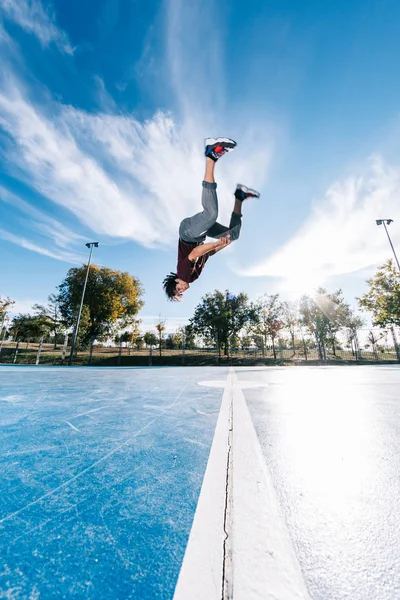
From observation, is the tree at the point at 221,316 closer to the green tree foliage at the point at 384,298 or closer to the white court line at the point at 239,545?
the green tree foliage at the point at 384,298

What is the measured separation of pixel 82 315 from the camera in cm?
2211

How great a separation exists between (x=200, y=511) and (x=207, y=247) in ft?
11.7

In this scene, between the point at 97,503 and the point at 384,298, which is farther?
the point at 384,298

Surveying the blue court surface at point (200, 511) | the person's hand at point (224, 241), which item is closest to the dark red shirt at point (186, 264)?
the person's hand at point (224, 241)

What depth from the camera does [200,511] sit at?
106cm

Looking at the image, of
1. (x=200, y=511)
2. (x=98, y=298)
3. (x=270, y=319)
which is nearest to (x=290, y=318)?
(x=270, y=319)

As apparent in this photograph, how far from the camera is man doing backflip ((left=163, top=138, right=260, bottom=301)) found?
150 inches

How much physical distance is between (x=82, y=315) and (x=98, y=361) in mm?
4327

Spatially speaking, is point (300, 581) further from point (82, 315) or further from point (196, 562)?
point (82, 315)

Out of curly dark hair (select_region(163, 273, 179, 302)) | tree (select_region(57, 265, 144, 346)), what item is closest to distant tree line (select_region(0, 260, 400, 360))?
tree (select_region(57, 265, 144, 346))

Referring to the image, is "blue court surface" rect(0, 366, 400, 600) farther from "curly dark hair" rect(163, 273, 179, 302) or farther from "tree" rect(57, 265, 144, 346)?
"tree" rect(57, 265, 144, 346)

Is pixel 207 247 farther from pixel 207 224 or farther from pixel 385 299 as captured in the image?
pixel 385 299

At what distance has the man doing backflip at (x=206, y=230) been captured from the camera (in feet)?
12.5

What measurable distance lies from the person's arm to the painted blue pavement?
263 cm
